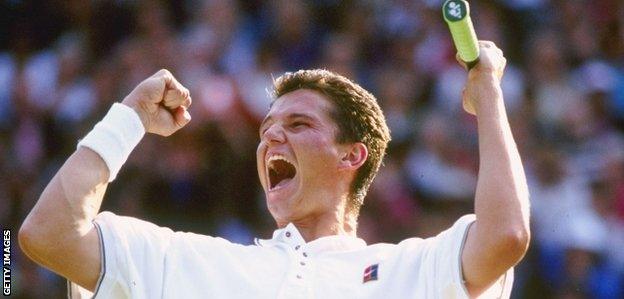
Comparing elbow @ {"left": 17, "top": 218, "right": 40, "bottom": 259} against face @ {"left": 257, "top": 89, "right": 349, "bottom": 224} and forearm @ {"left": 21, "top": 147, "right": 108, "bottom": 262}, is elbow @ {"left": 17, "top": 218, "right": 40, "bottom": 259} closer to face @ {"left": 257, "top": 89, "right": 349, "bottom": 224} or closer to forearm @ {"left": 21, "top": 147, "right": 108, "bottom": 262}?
forearm @ {"left": 21, "top": 147, "right": 108, "bottom": 262}

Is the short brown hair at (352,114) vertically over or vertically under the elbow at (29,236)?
over

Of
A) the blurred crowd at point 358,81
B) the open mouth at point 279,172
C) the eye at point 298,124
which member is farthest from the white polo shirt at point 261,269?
the blurred crowd at point 358,81

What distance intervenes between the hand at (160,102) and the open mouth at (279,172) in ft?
1.81

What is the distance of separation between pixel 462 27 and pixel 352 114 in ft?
3.65

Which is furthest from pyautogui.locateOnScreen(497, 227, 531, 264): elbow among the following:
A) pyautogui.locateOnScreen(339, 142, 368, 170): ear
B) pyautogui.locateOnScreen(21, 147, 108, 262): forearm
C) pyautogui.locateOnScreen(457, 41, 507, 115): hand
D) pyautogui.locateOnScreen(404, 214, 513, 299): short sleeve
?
pyautogui.locateOnScreen(21, 147, 108, 262): forearm

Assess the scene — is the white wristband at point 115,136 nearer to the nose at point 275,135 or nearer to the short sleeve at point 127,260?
the short sleeve at point 127,260

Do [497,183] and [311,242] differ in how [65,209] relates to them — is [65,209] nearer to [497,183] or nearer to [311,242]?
[311,242]

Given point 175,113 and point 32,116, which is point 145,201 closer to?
point 32,116

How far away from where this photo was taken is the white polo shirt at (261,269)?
4.87 metres

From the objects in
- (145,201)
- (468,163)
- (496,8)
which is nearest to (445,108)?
(468,163)

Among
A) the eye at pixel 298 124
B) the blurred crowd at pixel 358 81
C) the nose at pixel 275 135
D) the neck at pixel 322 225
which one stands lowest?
the neck at pixel 322 225

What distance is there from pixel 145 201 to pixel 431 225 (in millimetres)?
1722

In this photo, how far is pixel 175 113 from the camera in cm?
526

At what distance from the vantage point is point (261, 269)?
16.8 ft
